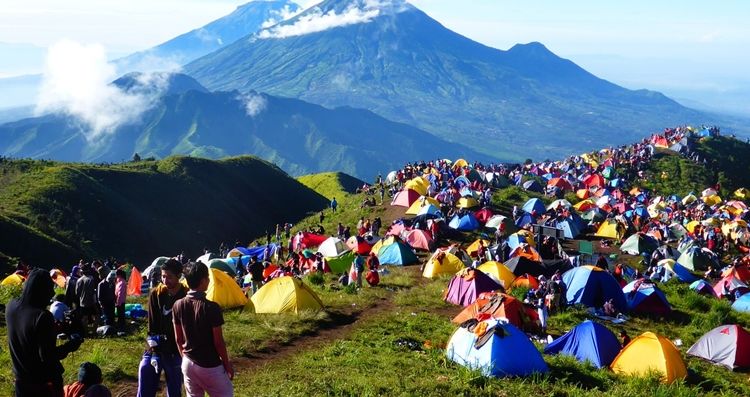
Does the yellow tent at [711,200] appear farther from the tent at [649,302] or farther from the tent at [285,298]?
the tent at [285,298]

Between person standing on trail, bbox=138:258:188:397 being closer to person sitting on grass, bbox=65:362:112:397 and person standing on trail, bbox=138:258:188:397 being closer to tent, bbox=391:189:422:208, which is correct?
person sitting on grass, bbox=65:362:112:397

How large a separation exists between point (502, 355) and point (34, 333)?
8627 mm

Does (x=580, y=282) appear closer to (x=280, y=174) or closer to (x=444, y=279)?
(x=444, y=279)

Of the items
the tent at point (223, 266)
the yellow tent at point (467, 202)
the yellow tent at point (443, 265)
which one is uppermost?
the yellow tent at point (467, 202)

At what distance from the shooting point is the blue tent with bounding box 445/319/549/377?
12047 mm

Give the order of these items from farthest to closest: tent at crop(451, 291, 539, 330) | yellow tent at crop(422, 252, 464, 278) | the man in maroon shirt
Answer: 1. yellow tent at crop(422, 252, 464, 278)
2. tent at crop(451, 291, 539, 330)
3. the man in maroon shirt

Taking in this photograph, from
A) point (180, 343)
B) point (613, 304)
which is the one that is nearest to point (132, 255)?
point (613, 304)

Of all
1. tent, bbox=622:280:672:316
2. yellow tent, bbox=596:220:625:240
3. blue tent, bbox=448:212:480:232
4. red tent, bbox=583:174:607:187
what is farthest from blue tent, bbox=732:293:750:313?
red tent, bbox=583:174:607:187

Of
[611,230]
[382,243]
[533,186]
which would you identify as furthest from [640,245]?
[533,186]

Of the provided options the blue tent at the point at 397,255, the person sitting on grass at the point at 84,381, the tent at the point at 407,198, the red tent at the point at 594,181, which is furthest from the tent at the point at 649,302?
the red tent at the point at 594,181

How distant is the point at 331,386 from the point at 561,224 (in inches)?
1110

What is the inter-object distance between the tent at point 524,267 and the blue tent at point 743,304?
662 centimetres

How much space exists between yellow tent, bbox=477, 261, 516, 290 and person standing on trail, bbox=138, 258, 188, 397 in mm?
15700

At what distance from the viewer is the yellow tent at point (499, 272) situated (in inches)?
871
